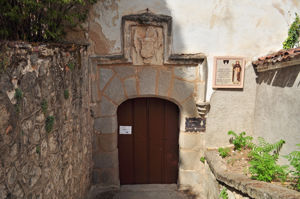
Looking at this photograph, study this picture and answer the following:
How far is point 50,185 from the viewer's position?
6.80 ft

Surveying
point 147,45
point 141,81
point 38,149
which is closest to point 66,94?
point 38,149

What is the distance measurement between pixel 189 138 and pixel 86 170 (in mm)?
1752

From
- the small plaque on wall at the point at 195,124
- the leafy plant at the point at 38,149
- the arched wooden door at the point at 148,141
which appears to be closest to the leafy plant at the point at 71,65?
the leafy plant at the point at 38,149

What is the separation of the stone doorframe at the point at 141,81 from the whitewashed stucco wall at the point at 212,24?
0.46 ft

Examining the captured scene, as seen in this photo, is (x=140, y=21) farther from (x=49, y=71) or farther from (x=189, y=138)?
(x=189, y=138)

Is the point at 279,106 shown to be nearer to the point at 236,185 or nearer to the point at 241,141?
the point at 241,141

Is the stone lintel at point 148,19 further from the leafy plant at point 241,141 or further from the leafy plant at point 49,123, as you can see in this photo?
the leafy plant at point 241,141

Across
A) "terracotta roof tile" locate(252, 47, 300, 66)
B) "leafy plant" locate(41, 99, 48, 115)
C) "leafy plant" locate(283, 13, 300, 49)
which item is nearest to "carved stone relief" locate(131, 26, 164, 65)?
"terracotta roof tile" locate(252, 47, 300, 66)

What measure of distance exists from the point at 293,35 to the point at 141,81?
247 centimetres

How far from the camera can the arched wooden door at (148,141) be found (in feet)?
13.0

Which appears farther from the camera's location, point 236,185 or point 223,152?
point 223,152

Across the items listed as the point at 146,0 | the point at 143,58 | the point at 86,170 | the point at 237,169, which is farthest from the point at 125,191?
the point at 146,0

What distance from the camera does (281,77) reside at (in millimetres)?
3084

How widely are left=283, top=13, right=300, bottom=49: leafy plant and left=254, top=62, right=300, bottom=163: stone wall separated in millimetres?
608
